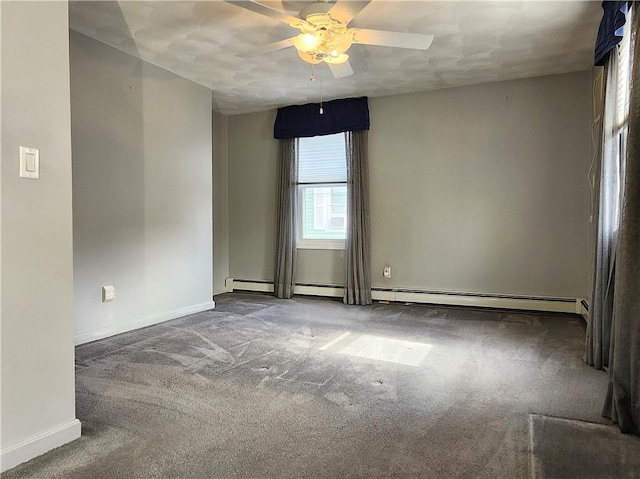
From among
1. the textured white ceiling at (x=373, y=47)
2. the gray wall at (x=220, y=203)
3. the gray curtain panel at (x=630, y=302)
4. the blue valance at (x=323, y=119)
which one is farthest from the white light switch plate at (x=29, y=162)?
the gray wall at (x=220, y=203)

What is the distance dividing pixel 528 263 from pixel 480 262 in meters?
0.47

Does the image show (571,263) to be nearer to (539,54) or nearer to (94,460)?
(539,54)

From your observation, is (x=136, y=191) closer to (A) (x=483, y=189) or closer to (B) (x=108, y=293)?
(B) (x=108, y=293)

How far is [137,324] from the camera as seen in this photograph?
3844mm

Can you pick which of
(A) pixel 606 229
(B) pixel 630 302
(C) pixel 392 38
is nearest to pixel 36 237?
(C) pixel 392 38

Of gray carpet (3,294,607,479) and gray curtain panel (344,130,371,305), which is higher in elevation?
gray curtain panel (344,130,371,305)

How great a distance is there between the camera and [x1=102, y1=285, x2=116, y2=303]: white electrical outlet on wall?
3582 millimetres

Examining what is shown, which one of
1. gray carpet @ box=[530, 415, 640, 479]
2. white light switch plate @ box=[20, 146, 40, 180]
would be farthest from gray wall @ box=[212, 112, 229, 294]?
gray carpet @ box=[530, 415, 640, 479]

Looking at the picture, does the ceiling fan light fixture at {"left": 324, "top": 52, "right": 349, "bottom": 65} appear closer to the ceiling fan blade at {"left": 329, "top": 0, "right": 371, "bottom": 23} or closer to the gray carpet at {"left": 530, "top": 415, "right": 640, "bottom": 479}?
the ceiling fan blade at {"left": 329, "top": 0, "right": 371, "bottom": 23}

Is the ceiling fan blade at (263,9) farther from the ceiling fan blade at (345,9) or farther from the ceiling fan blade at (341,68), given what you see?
the ceiling fan blade at (341,68)

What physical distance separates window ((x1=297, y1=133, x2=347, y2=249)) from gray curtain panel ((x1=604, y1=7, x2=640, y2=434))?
3.50 meters

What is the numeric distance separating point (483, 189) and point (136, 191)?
11.5ft

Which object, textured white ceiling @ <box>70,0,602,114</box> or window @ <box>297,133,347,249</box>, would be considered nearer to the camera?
textured white ceiling @ <box>70,0,602,114</box>

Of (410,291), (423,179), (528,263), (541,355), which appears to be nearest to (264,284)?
(410,291)
